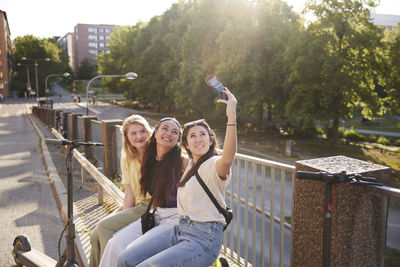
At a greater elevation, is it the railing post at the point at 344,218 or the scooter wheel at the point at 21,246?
the railing post at the point at 344,218

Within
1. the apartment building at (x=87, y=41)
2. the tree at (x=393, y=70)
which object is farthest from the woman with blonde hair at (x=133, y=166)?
the apartment building at (x=87, y=41)

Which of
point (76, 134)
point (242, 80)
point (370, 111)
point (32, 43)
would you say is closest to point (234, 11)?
point (242, 80)

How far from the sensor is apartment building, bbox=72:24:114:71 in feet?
409

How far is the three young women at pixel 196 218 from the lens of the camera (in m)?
2.67

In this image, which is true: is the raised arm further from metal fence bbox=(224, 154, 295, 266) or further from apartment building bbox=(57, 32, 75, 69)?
apartment building bbox=(57, 32, 75, 69)

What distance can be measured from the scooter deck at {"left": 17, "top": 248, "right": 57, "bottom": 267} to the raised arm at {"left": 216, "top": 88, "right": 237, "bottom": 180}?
7.61 feet

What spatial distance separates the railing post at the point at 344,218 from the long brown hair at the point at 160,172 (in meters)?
1.19

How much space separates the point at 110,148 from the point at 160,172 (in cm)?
480

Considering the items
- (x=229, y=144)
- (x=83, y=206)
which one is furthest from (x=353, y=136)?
(x=229, y=144)

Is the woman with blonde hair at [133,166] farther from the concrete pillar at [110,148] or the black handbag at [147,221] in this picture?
the concrete pillar at [110,148]

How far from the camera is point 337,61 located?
63.9ft

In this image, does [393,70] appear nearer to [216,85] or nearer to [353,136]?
[353,136]

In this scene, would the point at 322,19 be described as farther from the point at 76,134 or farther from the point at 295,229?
the point at 295,229

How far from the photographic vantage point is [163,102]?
146ft
